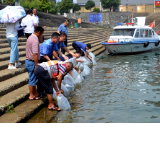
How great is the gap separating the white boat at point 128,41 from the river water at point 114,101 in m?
6.37

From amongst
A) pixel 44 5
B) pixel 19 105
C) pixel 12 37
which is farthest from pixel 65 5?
pixel 19 105

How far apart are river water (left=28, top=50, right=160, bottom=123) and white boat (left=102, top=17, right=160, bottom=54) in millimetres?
6372

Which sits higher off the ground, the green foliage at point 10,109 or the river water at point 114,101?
the green foliage at point 10,109

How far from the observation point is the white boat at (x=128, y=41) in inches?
640

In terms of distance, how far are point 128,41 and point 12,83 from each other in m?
11.4

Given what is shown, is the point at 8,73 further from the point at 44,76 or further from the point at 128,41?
the point at 128,41

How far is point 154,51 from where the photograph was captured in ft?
63.9

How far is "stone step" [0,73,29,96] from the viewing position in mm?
5930

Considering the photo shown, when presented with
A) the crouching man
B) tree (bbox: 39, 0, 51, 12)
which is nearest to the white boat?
the crouching man

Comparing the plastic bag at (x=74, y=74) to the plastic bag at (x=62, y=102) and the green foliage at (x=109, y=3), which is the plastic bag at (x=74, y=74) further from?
the green foliage at (x=109, y=3)

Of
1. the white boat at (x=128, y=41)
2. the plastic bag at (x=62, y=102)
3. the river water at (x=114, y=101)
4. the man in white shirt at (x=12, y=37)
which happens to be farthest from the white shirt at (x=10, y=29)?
the white boat at (x=128, y=41)

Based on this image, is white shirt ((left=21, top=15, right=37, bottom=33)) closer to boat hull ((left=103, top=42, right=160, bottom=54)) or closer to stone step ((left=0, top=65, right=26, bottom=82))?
stone step ((left=0, top=65, right=26, bottom=82))
